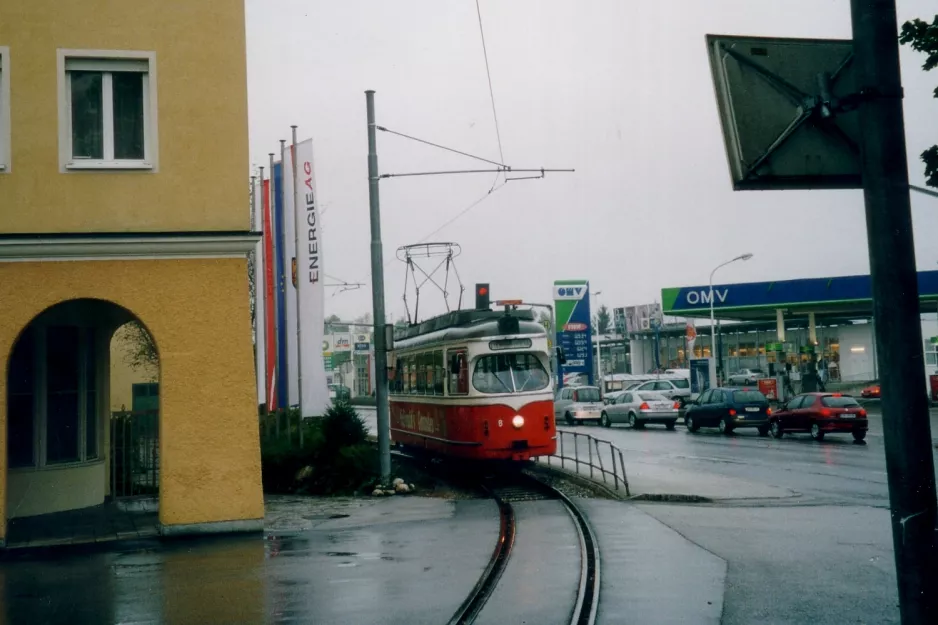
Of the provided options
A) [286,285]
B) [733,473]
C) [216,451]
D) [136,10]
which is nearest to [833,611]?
[216,451]

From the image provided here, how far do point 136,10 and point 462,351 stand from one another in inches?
355

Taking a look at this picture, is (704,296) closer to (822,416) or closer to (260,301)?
(822,416)

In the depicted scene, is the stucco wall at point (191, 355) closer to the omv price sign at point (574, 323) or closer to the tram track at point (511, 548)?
the tram track at point (511, 548)

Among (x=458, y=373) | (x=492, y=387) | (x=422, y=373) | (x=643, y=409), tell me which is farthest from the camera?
(x=643, y=409)

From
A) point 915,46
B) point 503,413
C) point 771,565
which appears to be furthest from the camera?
point 503,413

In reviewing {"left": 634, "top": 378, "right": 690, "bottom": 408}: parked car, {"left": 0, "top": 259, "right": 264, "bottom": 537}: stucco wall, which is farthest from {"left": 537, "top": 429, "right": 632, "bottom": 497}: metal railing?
{"left": 634, "top": 378, "right": 690, "bottom": 408}: parked car

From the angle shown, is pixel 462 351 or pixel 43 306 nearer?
pixel 43 306

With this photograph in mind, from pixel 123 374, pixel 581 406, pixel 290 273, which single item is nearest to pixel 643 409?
pixel 581 406

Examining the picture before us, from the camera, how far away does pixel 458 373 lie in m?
18.5

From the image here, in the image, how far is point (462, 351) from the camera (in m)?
18.4

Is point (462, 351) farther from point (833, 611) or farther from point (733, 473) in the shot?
point (833, 611)

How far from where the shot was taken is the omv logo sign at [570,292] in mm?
49188

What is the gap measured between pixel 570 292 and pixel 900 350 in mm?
46254

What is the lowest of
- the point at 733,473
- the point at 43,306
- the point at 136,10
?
the point at 733,473
